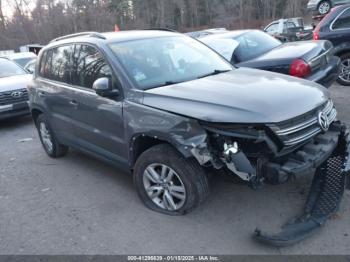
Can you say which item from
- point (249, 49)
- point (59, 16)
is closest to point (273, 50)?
point (249, 49)

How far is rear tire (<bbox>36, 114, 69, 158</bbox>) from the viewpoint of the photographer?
18.0ft

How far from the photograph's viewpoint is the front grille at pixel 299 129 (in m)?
3.07

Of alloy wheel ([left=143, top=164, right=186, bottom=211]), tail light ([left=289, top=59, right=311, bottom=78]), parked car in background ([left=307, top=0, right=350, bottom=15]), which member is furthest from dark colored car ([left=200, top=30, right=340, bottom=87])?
parked car in background ([left=307, top=0, right=350, bottom=15])

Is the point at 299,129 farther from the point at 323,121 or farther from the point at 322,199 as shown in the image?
the point at 322,199

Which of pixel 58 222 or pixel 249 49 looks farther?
pixel 249 49

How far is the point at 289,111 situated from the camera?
124 inches

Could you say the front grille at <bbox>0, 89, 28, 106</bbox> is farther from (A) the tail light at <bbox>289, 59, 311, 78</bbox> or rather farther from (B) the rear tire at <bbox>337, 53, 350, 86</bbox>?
(B) the rear tire at <bbox>337, 53, 350, 86</bbox>

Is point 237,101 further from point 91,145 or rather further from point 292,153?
point 91,145

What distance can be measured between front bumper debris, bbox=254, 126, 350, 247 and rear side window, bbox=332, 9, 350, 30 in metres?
5.27

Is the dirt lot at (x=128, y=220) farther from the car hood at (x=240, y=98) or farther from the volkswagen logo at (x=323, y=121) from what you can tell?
the volkswagen logo at (x=323, y=121)

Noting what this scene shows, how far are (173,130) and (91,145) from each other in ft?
5.31

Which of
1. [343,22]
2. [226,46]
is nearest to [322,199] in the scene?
[226,46]

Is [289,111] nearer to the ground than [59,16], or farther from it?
nearer to the ground

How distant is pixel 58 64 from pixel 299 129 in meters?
3.38
